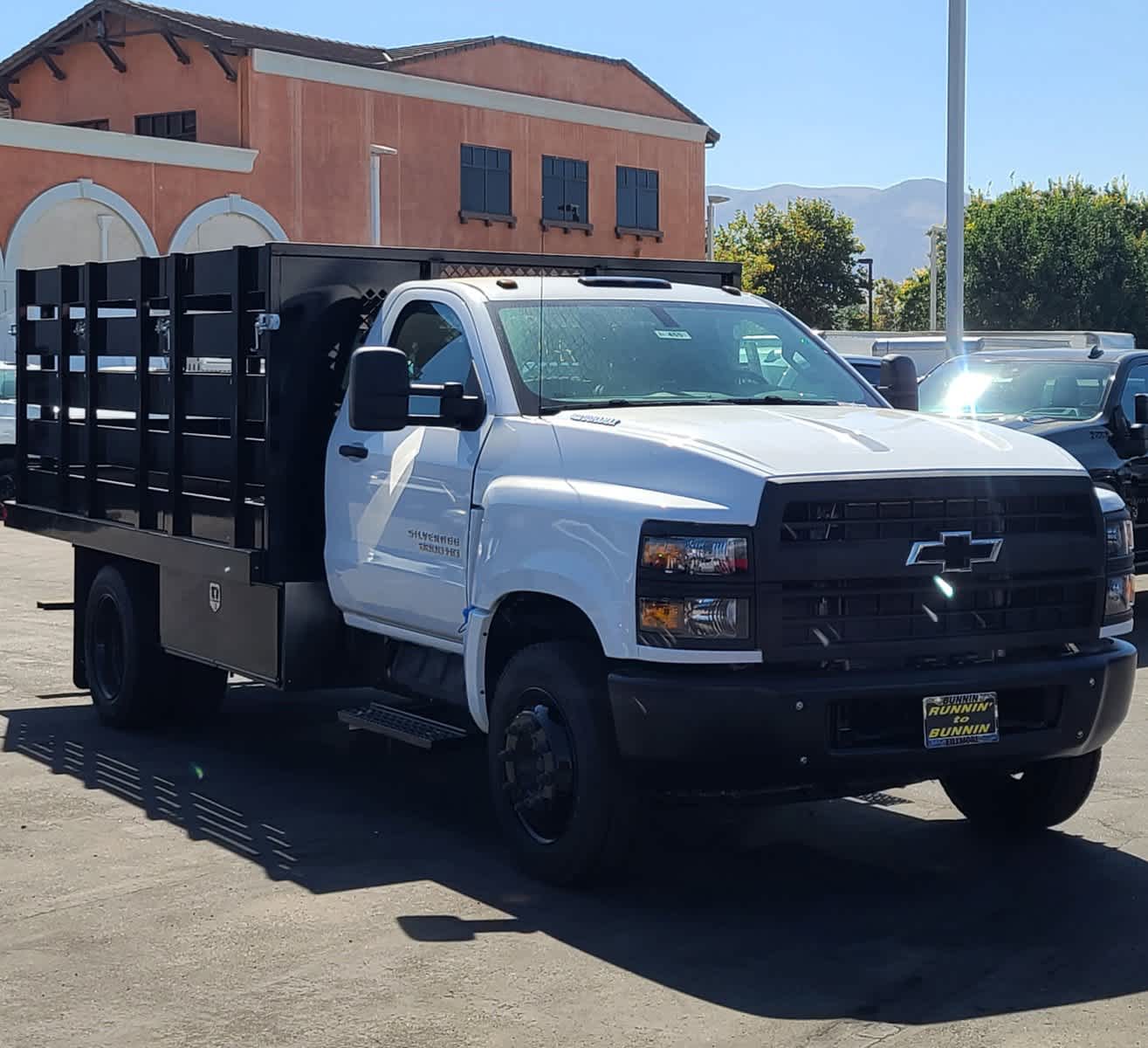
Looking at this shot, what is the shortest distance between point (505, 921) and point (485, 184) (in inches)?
1715

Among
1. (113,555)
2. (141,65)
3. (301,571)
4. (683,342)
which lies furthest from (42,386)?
(141,65)

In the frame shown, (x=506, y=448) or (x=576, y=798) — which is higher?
(x=506, y=448)

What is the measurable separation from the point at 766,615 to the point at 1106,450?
8.00 meters

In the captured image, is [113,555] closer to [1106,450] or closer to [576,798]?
[576,798]

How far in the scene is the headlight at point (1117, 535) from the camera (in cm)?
677

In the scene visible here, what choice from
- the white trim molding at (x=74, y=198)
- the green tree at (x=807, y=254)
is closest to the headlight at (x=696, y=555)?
the white trim molding at (x=74, y=198)

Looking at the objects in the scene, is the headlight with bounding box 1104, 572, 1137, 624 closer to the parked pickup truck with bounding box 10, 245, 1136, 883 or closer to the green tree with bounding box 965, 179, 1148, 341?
the parked pickup truck with bounding box 10, 245, 1136, 883

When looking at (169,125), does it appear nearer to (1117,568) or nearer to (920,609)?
(1117,568)

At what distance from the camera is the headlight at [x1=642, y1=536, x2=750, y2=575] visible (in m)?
6.11

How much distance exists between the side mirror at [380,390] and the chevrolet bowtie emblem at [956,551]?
2.01m

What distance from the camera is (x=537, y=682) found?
6.68m

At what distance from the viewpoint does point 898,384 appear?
8625 millimetres

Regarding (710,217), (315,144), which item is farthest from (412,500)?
(710,217)

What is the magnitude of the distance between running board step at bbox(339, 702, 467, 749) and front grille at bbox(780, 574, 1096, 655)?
1.77 meters
